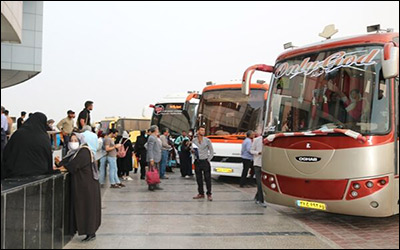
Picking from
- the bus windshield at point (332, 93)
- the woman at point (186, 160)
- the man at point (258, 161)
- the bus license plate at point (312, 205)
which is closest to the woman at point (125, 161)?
the woman at point (186, 160)

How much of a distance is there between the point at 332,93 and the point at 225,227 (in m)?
2.96

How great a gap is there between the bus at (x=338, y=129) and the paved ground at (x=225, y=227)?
457 mm

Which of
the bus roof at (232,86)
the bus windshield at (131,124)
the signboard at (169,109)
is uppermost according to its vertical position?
the bus roof at (232,86)

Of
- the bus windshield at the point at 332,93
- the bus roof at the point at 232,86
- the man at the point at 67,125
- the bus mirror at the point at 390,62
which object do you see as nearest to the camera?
the bus mirror at the point at 390,62

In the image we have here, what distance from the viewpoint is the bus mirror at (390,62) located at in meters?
6.51

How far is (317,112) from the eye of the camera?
7.62 meters

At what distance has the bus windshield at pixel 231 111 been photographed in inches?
546

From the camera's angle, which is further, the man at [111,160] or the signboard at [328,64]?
the man at [111,160]

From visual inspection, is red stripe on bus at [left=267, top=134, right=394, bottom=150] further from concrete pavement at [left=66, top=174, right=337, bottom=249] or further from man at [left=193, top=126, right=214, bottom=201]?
man at [left=193, top=126, right=214, bottom=201]

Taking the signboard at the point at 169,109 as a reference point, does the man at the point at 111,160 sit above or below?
below

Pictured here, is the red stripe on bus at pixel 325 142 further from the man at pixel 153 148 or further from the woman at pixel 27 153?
the man at pixel 153 148

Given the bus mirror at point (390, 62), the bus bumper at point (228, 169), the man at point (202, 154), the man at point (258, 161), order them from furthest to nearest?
the bus bumper at point (228, 169), the man at point (202, 154), the man at point (258, 161), the bus mirror at point (390, 62)

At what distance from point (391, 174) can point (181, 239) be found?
345cm

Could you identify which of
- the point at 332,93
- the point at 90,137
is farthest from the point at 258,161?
the point at 90,137
